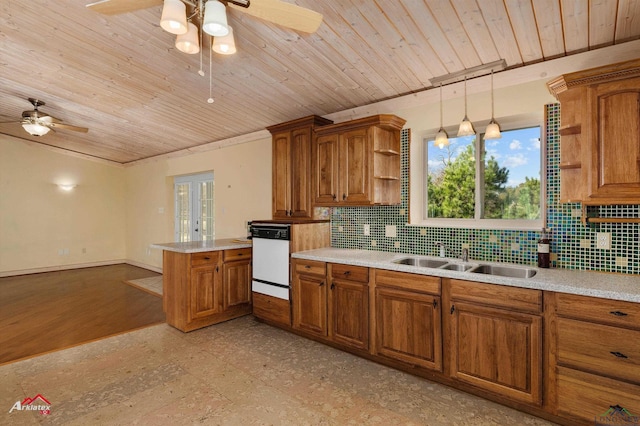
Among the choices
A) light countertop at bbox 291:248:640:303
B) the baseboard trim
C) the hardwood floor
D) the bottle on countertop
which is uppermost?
the bottle on countertop

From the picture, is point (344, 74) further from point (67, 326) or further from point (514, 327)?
point (67, 326)

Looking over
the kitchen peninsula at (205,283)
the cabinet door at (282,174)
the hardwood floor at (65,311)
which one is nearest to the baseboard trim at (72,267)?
the hardwood floor at (65,311)

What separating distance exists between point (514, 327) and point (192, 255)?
10.1ft

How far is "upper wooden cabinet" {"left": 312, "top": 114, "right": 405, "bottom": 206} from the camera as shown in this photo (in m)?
3.20

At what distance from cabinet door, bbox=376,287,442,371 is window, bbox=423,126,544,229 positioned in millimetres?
925

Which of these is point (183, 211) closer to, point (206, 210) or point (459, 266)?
point (206, 210)

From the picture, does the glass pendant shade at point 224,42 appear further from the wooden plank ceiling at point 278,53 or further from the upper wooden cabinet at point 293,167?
the upper wooden cabinet at point 293,167

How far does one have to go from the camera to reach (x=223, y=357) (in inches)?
117

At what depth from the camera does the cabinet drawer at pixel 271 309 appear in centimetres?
356

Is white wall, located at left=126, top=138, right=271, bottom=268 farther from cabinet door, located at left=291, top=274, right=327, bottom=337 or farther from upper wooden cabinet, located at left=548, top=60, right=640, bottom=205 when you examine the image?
upper wooden cabinet, located at left=548, top=60, right=640, bottom=205

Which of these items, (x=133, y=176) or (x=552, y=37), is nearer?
(x=552, y=37)

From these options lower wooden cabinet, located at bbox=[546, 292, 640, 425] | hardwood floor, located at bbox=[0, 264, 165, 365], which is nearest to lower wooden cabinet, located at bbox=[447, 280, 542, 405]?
lower wooden cabinet, located at bbox=[546, 292, 640, 425]

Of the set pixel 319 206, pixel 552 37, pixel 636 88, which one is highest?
pixel 552 37

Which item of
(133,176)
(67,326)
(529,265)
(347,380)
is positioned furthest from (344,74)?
(133,176)
